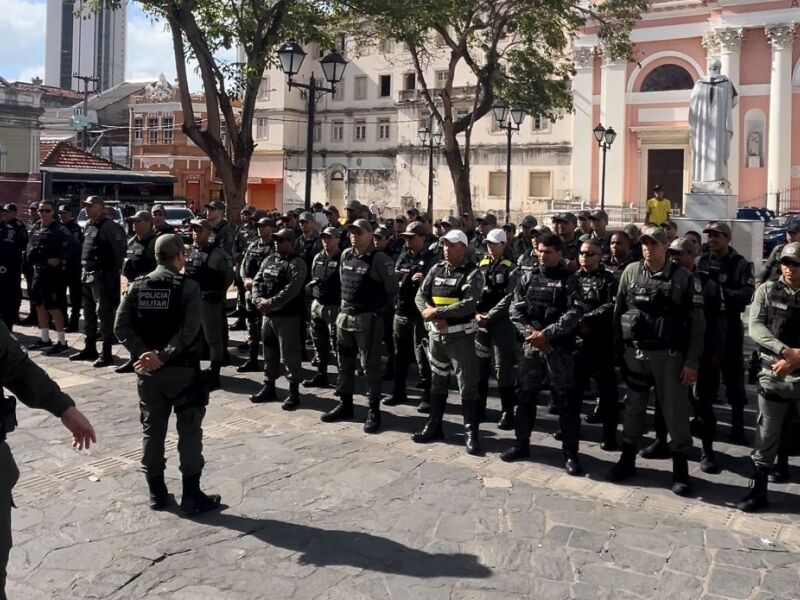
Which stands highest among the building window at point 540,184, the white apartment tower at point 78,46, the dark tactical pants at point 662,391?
the white apartment tower at point 78,46

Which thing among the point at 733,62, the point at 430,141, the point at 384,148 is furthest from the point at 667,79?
the point at 384,148

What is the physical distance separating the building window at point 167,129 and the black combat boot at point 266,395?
1919 inches

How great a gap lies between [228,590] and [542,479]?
9.10 feet

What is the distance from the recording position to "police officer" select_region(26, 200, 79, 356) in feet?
35.1

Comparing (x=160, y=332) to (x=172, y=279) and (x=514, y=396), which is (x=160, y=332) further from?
(x=514, y=396)

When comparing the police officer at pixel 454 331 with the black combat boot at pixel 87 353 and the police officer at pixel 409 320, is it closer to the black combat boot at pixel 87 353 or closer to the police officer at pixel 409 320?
the police officer at pixel 409 320

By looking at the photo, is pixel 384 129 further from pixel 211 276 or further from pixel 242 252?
pixel 211 276

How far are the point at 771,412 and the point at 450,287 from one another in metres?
2.76

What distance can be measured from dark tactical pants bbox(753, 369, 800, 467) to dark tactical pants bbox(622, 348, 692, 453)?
54cm

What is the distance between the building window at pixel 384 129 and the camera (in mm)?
52625

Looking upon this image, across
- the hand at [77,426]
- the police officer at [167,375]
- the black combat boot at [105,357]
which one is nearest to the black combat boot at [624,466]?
the police officer at [167,375]

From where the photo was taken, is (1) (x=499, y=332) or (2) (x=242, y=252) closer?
(1) (x=499, y=332)

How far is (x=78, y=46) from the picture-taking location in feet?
382

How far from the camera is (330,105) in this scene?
5497 cm
